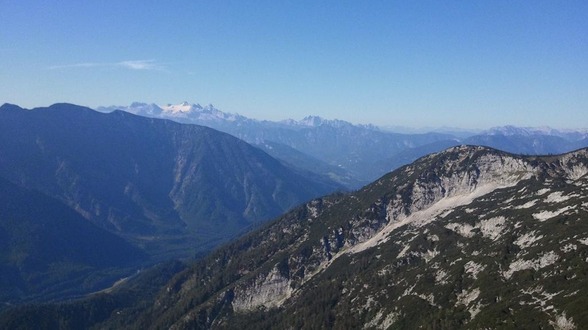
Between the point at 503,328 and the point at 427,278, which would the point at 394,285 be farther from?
the point at 503,328

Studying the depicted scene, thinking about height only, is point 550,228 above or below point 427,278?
above

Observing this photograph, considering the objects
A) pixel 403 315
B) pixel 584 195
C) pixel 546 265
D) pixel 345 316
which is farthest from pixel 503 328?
pixel 584 195

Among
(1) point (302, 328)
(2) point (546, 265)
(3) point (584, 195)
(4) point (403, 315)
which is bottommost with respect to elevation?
(1) point (302, 328)

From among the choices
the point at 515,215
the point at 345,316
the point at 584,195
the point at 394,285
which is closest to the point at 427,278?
the point at 394,285

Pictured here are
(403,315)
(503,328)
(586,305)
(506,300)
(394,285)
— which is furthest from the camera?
(394,285)

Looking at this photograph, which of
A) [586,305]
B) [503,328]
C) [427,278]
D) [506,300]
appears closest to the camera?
[586,305]

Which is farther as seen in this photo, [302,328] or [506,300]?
[302,328]

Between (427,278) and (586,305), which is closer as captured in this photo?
(586,305)

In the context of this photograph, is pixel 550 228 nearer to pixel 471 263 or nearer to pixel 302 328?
pixel 471 263

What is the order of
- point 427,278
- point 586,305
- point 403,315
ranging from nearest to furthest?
point 586,305 → point 403,315 → point 427,278
